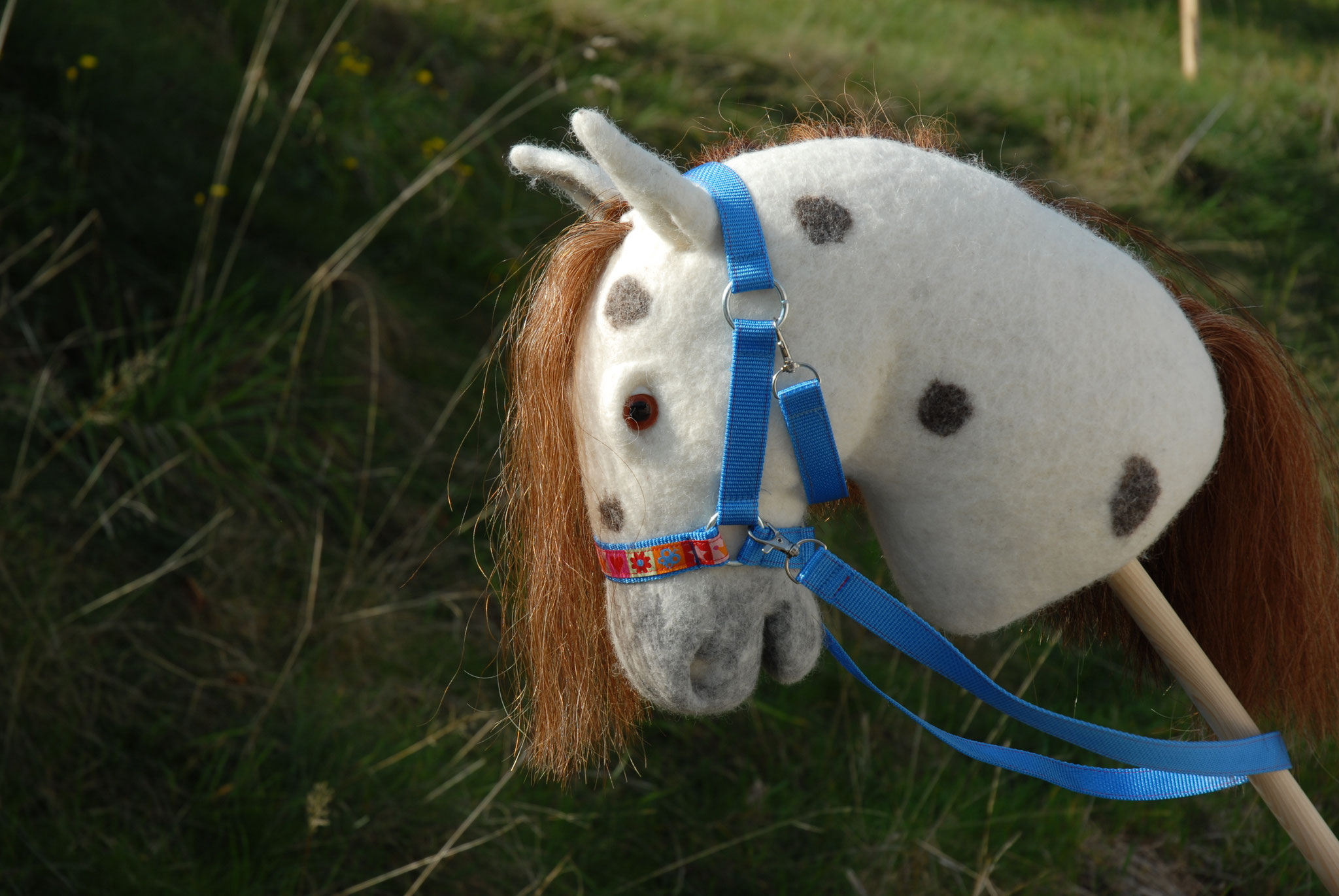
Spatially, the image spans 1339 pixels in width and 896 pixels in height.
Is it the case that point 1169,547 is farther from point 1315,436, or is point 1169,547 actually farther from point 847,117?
point 847,117

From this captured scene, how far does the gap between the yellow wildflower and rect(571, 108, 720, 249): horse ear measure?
1.80 metres

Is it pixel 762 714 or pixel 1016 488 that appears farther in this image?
pixel 762 714

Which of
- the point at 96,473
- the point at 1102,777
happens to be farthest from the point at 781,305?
the point at 96,473

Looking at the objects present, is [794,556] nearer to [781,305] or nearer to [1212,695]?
[781,305]

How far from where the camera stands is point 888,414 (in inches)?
31.4

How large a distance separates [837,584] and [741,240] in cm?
28

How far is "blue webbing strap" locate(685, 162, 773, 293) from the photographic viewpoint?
2.45ft

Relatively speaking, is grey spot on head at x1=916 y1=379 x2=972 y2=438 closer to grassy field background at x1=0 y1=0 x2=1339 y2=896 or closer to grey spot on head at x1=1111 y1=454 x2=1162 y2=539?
grey spot on head at x1=1111 y1=454 x2=1162 y2=539

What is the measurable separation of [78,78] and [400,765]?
1.60 metres

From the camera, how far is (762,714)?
1.82 m

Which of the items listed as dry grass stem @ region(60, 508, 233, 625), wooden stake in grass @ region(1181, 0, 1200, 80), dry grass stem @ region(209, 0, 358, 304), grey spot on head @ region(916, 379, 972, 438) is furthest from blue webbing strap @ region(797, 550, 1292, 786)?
wooden stake in grass @ region(1181, 0, 1200, 80)

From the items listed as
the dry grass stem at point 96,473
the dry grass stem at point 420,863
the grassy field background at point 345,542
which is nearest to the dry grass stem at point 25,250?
the grassy field background at point 345,542

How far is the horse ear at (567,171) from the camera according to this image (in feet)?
2.80

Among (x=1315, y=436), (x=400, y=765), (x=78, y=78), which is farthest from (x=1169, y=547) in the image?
(x=78, y=78)
